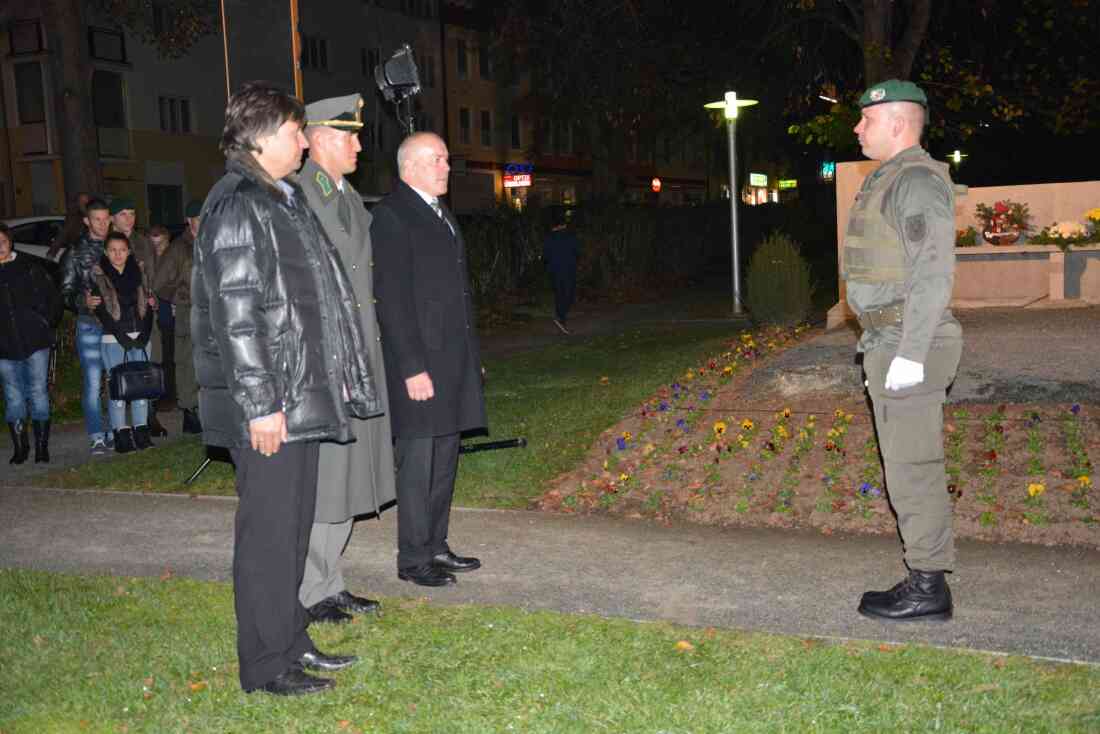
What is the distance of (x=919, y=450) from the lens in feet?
15.8

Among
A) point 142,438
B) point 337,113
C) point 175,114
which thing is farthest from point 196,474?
point 175,114

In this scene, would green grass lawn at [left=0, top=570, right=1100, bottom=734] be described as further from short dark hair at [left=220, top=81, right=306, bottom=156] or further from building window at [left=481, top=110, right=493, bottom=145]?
building window at [left=481, top=110, right=493, bottom=145]

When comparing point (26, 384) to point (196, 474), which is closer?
point (196, 474)

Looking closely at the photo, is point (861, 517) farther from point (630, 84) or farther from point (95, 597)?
point (630, 84)

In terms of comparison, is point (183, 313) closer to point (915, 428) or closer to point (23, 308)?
point (23, 308)

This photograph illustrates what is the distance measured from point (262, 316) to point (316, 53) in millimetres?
47175

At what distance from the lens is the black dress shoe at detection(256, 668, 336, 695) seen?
165 inches

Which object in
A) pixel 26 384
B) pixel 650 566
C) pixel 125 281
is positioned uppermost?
pixel 125 281

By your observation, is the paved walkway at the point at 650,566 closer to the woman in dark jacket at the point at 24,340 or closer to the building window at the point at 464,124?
the woman in dark jacket at the point at 24,340

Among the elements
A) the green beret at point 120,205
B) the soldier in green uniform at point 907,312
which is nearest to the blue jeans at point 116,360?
the green beret at point 120,205

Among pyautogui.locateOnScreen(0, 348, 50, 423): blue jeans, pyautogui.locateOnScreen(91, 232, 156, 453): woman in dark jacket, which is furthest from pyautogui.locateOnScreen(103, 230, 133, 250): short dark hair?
pyautogui.locateOnScreen(0, 348, 50, 423): blue jeans

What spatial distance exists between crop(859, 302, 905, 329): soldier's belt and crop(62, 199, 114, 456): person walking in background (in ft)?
21.0

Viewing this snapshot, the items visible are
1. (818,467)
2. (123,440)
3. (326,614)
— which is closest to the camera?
(326,614)

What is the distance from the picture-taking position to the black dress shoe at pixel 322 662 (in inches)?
174
